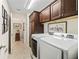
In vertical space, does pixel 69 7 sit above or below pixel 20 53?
above

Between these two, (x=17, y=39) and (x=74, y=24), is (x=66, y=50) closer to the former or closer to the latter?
(x=74, y=24)

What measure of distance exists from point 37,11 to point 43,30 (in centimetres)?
95

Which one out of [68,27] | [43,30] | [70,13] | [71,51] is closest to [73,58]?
[71,51]

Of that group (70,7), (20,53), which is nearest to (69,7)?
(70,7)

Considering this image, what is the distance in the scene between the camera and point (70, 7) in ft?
5.69

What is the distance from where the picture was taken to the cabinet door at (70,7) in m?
1.62

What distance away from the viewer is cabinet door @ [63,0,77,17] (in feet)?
5.33

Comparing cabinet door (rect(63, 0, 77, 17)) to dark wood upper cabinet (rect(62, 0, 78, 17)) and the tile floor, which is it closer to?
dark wood upper cabinet (rect(62, 0, 78, 17))

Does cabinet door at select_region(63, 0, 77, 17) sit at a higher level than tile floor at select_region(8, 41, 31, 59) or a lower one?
higher

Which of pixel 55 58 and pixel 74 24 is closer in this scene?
pixel 55 58

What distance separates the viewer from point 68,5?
5.88ft

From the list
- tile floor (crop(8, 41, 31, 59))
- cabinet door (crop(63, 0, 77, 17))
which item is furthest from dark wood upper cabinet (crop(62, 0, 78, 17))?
tile floor (crop(8, 41, 31, 59))

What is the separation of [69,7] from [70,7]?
0.10 feet

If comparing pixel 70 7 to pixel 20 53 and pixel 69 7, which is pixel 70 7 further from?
Result: pixel 20 53
